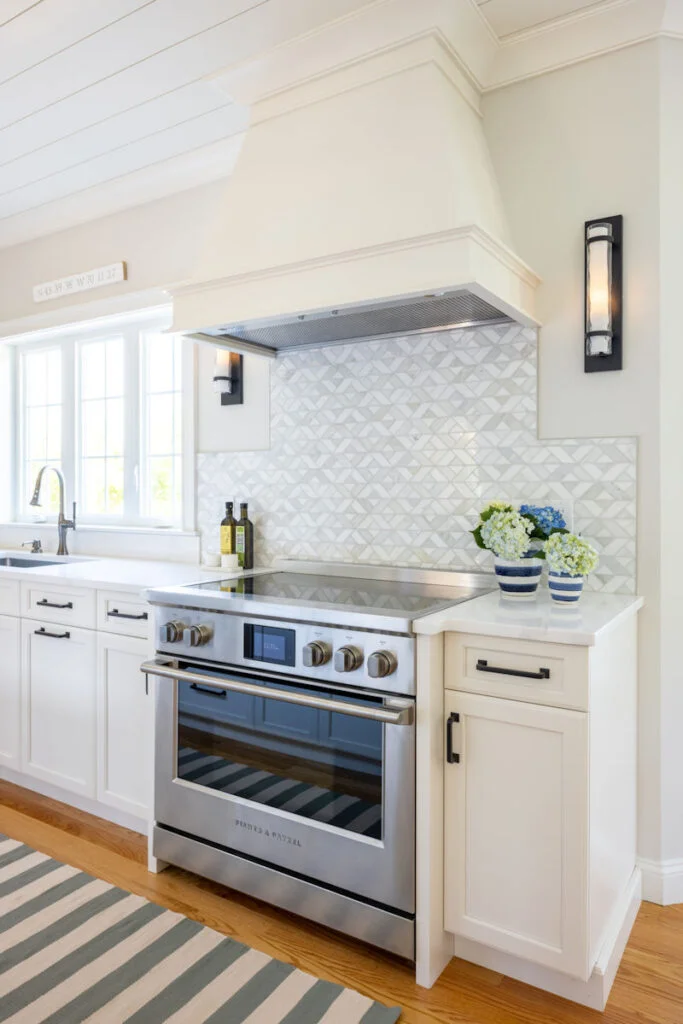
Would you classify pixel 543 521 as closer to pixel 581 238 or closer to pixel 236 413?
pixel 581 238

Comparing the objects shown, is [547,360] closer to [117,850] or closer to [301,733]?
[301,733]

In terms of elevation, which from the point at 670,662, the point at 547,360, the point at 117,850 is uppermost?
the point at 547,360

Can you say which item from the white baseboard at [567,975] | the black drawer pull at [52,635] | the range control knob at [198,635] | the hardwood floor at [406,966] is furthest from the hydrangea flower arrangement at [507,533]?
the black drawer pull at [52,635]

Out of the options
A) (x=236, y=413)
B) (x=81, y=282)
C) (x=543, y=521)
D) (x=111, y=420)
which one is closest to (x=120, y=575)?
(x=236, y=413)

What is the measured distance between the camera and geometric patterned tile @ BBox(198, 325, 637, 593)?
2.19 metres

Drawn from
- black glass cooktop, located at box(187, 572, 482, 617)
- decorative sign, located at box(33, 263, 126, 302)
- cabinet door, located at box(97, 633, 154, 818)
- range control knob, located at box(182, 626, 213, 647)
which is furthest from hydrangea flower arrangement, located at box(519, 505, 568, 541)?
decorative sign, located at box(33, 263, 126, 302)

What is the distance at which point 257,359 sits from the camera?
2949 millimetres

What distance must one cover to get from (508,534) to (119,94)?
2118 mm

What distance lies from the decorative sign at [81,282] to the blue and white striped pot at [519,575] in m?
2.46

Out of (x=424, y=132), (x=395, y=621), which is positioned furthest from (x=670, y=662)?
(x=424, y=132)

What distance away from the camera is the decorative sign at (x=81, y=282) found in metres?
3.42

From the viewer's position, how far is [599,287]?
2.11 metres

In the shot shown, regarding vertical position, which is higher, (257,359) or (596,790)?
(257,359)

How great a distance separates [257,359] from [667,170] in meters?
1.65
